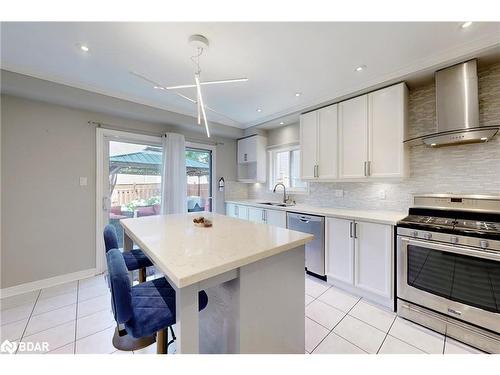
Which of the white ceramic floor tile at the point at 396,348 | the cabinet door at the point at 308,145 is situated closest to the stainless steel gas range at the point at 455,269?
the white ceramic floor tile at the point at 396,348

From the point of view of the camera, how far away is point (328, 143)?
117 inches

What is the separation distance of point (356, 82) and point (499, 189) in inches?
69.9

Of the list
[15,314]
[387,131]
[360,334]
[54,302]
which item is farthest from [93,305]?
[387,131]

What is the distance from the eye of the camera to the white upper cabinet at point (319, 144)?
9.57 feet

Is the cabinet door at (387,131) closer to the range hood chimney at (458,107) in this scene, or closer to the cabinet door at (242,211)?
the range hood chimney at (458,107)

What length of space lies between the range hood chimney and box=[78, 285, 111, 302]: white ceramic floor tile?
409 centimetres

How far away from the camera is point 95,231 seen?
9.88 ft

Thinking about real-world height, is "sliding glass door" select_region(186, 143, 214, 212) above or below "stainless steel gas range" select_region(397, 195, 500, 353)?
above

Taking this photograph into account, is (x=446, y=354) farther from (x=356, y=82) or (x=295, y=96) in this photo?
(x=295, y=96)

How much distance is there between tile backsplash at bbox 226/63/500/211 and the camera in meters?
2.01

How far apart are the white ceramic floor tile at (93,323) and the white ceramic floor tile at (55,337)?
0.17ft

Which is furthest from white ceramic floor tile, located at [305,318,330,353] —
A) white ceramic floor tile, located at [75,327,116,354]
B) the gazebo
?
the gazebo

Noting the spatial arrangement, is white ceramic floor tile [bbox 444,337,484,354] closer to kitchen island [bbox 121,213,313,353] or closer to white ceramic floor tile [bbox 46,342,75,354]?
kitchen island [bbox 121,213,313,353]
